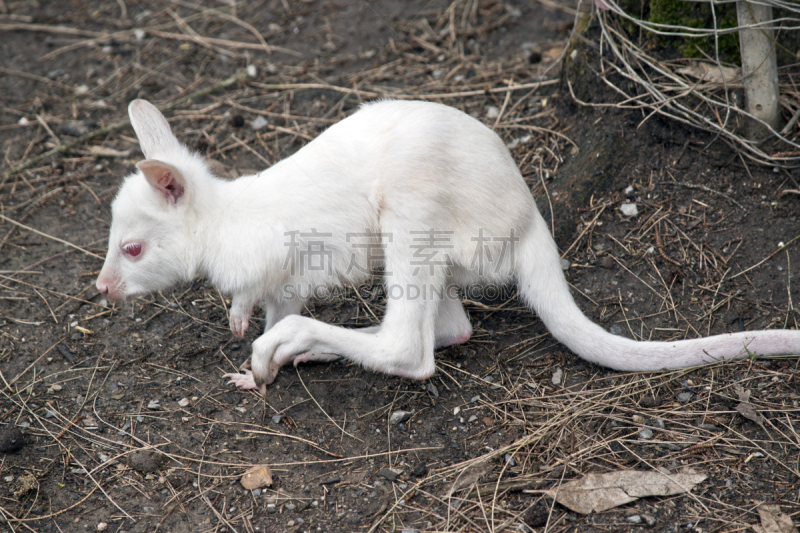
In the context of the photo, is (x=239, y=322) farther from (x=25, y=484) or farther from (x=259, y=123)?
(x=259, y=123)

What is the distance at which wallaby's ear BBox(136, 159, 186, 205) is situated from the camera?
8.58ft

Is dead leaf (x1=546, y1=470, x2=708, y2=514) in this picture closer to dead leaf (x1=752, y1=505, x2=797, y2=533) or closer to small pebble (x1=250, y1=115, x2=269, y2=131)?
dead leaf (x1=752, y1=505, x2=797, y2=533)

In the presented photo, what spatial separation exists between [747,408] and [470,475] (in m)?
1.27

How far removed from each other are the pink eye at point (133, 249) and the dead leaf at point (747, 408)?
113 inches

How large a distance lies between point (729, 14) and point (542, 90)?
4.46ft

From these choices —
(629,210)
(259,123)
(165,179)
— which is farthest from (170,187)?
(629,210)

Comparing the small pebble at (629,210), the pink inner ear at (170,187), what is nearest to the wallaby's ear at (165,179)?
the pink inner ear at (170,187)

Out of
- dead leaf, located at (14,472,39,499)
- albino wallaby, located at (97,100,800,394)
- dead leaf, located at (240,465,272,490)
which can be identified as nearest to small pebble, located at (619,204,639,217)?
albino wallaby, located at (97,100,800,394)

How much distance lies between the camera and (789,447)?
8.59 ft

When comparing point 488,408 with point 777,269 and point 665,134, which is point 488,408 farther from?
point 665,134

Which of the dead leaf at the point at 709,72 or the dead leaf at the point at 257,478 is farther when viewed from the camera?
the dead leaf at the point at 709,72

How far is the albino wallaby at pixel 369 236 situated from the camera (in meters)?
2.91

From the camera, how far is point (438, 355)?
3387mm

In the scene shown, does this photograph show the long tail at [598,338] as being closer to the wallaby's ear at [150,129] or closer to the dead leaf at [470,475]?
the dead leaf at [470,475]
